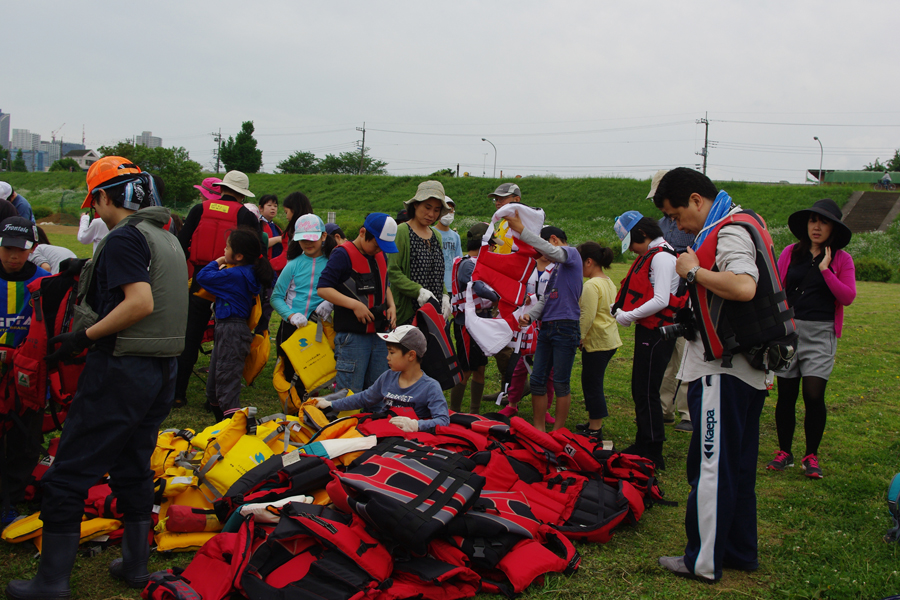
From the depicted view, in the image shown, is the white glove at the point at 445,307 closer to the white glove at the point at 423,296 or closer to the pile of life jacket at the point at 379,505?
the white glove at the point at 423,296

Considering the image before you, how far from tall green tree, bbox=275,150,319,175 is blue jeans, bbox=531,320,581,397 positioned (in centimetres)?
6511

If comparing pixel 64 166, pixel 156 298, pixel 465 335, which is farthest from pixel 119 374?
pixel 64 166

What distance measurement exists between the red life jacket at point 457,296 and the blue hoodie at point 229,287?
1982mm

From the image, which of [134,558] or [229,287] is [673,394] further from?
[134,558]

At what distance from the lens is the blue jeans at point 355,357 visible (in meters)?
4.96

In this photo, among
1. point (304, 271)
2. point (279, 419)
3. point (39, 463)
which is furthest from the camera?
point (304, 271)

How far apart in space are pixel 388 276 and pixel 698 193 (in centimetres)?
290

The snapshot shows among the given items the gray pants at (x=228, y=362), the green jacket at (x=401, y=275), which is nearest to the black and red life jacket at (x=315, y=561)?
the gray pants at (x=228, y=362)

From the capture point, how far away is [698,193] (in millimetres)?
3258

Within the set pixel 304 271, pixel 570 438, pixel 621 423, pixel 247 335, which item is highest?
pixel 304 271

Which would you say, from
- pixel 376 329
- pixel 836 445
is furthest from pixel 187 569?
pixel 836 445

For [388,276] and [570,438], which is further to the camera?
[388,276]

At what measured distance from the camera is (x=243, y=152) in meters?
56.6

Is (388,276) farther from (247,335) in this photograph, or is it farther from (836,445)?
(836,445)
